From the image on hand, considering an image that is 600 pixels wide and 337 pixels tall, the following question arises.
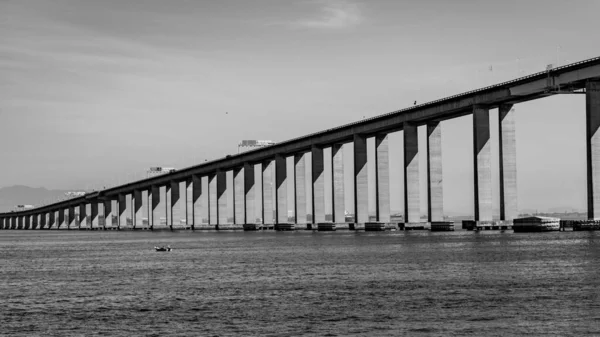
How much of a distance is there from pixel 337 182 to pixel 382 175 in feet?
49.5

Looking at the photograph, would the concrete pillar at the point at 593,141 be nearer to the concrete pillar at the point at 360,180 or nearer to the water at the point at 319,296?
the water at the point at 319,296

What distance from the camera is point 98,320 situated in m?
40.2

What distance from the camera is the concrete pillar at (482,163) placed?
423 feet

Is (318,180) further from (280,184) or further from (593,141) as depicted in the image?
(593,141)

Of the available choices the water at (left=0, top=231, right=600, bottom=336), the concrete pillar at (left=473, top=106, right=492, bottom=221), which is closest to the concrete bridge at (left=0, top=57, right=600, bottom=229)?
the concrete pillar at (left=473, top=106, right=492, bottom=221)

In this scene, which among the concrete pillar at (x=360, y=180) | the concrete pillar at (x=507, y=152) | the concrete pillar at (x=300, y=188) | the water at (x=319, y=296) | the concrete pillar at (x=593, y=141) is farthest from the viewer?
the concrete pillar at (x=300, y=188)

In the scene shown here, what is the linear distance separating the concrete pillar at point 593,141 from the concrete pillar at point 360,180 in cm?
5815

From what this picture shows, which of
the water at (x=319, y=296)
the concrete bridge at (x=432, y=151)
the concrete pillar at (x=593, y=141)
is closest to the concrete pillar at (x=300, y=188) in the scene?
the concrete bridge at (x=432, y=151)

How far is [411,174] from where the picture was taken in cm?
14975

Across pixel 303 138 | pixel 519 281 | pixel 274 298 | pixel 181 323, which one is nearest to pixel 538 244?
pixel 519 281

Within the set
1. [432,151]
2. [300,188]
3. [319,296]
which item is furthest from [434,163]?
[319,296]

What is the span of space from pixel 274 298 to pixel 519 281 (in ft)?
47.2

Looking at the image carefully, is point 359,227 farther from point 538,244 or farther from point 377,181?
point 538,244

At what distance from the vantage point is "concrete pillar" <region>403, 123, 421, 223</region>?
5807 inches
